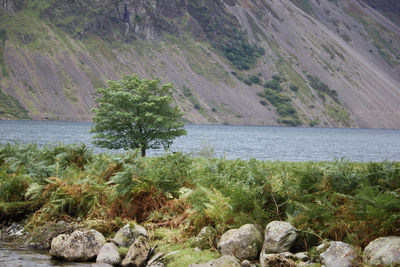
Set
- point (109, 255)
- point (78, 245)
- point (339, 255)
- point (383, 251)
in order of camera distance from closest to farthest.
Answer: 1. point (383, 251)
2. point (339, 255)
3. point (109, 255)
4. point (78, 245)

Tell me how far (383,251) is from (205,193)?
448cm

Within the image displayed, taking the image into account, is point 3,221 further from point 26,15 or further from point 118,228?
point 26,15

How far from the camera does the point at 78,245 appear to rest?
32.9 ft

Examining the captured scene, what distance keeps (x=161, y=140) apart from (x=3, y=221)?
16.3 metres

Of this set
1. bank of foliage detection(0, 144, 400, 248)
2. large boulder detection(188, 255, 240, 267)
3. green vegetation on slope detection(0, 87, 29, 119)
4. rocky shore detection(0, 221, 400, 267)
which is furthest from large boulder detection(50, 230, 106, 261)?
green vegetation on slope detection(0, 87, 29, 119)

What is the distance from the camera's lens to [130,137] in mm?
27797

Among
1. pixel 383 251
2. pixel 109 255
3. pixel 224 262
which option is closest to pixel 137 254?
pixel 109 255

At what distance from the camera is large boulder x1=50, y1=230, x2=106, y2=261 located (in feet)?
32.4

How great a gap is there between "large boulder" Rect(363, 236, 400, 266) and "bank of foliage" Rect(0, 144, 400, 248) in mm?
325

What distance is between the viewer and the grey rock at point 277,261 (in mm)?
7699

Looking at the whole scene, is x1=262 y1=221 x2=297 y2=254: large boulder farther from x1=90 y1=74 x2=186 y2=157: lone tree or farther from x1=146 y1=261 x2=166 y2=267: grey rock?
x1=90 y1=74 x2=186 y2=157: lone tree

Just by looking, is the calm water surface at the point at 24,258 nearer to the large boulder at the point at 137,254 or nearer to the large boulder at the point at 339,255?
the large boulder at the point at 137,254

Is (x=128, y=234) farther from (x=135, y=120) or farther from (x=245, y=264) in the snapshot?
(x=135, y=120)

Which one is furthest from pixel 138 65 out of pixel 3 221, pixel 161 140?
pixel 3 221
